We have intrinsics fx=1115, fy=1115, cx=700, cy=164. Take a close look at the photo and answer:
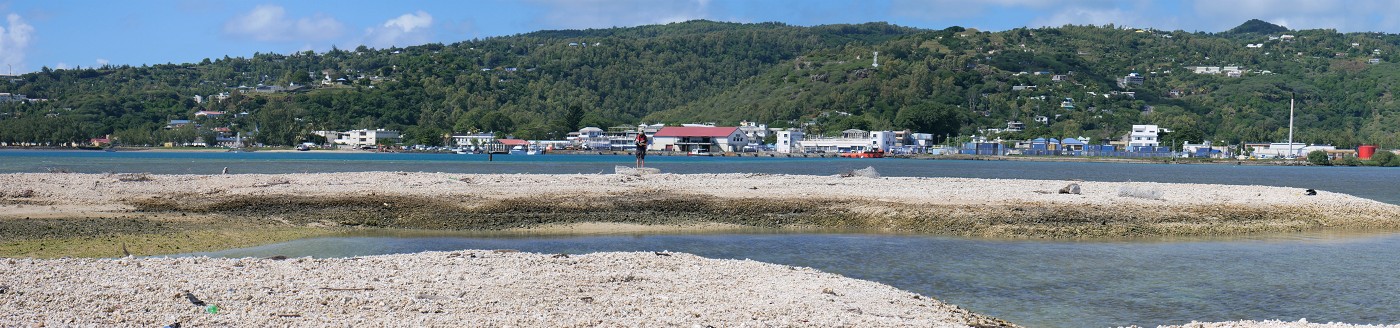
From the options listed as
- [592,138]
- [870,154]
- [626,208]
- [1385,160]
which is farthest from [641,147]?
[592,138]

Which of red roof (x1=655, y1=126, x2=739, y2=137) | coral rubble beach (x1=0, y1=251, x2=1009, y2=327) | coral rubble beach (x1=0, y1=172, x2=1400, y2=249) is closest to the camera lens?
coral rubble beach (x1=0, y1=251, x2=1009, y2=327)

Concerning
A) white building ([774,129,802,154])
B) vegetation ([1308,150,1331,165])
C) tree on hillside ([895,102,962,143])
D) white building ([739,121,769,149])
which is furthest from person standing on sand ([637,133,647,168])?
tree on hillside ([895,102,962,143])

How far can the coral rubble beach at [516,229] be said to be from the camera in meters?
10.6

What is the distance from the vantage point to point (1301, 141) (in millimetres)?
149875

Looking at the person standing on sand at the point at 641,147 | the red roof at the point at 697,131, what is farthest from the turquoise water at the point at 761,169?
the red roof at the point at 697,131

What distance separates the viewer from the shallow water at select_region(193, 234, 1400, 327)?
13.1 metres

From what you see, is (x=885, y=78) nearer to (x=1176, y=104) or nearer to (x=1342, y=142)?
(x=1176, y=104)

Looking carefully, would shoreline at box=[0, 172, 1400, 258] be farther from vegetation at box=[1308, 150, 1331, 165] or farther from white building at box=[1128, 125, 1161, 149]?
white building at box=[1128, 125, 1161, 149]

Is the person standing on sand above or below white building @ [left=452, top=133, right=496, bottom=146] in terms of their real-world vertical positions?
above

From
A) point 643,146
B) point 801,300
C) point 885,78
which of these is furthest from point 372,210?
point 885,78

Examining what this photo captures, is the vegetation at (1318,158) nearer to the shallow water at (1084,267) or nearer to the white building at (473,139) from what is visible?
the white building at (473,139)

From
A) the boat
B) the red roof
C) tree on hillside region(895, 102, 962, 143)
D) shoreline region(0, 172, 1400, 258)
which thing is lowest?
the boat

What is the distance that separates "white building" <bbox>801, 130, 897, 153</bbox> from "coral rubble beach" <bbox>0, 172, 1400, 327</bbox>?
113m

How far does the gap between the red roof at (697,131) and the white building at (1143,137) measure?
52.8m
